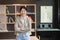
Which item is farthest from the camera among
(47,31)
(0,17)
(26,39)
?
(0,17)

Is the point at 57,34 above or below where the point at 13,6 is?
below

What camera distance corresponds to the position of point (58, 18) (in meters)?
6.14

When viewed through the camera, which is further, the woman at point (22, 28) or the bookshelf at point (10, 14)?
the bookshelf at point (10, 14)

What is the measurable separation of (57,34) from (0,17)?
7.32ft

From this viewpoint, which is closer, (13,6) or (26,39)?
(26,39)

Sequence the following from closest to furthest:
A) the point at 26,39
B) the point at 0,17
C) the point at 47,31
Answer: the point at 26,39 < the point at 47,31 < the point at 0,17

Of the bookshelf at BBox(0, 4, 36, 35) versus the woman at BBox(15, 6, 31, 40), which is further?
the bookshelf at BBox(0, 4, 36, 35)

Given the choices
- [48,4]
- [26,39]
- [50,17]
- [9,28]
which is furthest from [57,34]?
[26,39]

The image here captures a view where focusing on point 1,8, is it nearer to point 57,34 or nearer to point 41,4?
point 41,4

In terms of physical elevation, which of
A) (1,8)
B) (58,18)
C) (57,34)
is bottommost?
(57,34)

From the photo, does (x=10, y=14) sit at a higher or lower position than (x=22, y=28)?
higher

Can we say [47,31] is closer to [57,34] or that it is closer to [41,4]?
[57,34]

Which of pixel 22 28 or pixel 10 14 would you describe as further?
pixel 10 14

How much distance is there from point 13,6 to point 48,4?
1.38m
